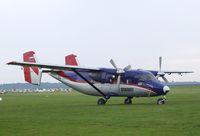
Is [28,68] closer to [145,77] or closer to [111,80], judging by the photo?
[111,80]

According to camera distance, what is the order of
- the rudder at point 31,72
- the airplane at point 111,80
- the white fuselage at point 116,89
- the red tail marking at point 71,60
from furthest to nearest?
the red tail marking at point 71,60, the rudder at point 31,72, the white fuselage at point 116,89, the airplane at point 111,80

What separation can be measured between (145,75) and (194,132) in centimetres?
2358

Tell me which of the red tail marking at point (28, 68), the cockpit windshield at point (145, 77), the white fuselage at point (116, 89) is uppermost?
the red tail marking at point (28, 68)

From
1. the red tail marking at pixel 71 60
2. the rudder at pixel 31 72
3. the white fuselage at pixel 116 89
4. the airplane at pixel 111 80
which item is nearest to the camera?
the airplane at pixel 111 80

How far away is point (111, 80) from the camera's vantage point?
4219 centimetres

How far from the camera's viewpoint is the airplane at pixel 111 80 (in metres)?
39.9

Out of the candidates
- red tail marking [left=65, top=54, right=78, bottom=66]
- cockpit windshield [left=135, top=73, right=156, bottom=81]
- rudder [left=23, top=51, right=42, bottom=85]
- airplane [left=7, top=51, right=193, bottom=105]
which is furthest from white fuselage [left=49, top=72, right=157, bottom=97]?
Result: rudder [left=23, top=51, right=42, bottom=85]

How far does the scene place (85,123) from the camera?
844 inches

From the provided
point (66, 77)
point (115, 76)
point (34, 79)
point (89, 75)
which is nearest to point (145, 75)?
point (115, 76)

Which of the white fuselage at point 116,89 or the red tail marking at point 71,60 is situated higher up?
the red tail marking at point 71,60

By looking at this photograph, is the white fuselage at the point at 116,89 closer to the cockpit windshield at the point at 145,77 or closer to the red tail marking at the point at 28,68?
the cockpit windshield at the point at 145,77

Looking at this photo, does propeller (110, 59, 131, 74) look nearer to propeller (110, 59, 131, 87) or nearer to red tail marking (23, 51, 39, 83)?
propeller (110, 59, 131, 87)

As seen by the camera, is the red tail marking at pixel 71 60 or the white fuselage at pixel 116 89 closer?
the white fuselage at pixel 116 89

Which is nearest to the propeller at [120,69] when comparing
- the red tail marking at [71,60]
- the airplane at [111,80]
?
the airplane at [111,80]
